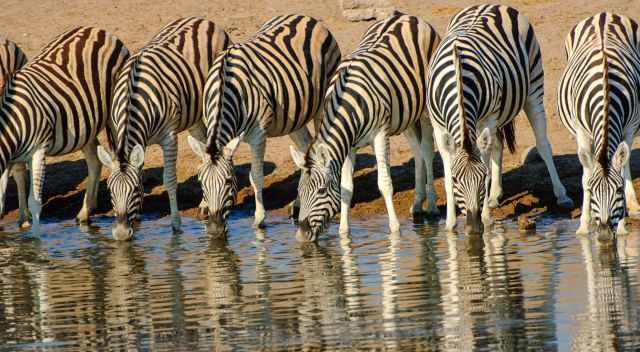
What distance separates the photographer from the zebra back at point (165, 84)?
14.6 meters

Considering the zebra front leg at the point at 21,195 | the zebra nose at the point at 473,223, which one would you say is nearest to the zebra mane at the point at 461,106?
the zebra nose at the point at 473,223

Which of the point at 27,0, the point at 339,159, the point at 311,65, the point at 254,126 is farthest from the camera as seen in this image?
the point at 27,0

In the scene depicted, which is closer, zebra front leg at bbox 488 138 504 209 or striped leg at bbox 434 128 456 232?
striped leg at bbox 434 128 456 232

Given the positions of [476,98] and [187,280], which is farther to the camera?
[476,98]

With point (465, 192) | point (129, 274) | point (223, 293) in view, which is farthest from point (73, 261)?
point (465, 192)

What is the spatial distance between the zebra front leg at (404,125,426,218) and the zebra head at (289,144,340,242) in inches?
78.6

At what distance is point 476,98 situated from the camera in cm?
1352

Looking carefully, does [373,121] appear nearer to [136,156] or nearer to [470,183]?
[470,183]

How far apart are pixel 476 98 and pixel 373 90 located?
1105mm

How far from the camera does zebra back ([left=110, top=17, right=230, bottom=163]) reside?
14.6m

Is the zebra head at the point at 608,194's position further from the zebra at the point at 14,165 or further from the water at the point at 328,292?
the zebra at the point at 14,165

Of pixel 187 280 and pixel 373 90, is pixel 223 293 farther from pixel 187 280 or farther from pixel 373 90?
pixel 373 90

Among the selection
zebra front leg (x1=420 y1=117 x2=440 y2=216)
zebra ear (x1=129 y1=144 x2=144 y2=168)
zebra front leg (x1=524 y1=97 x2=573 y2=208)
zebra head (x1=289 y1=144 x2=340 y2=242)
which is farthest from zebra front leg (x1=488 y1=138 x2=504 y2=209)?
zebra ear (x1=129 y1=144 x2=144 y2=168)

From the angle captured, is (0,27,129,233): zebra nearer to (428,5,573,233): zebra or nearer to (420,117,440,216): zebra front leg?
(420,117,440,216): zebra front leg
